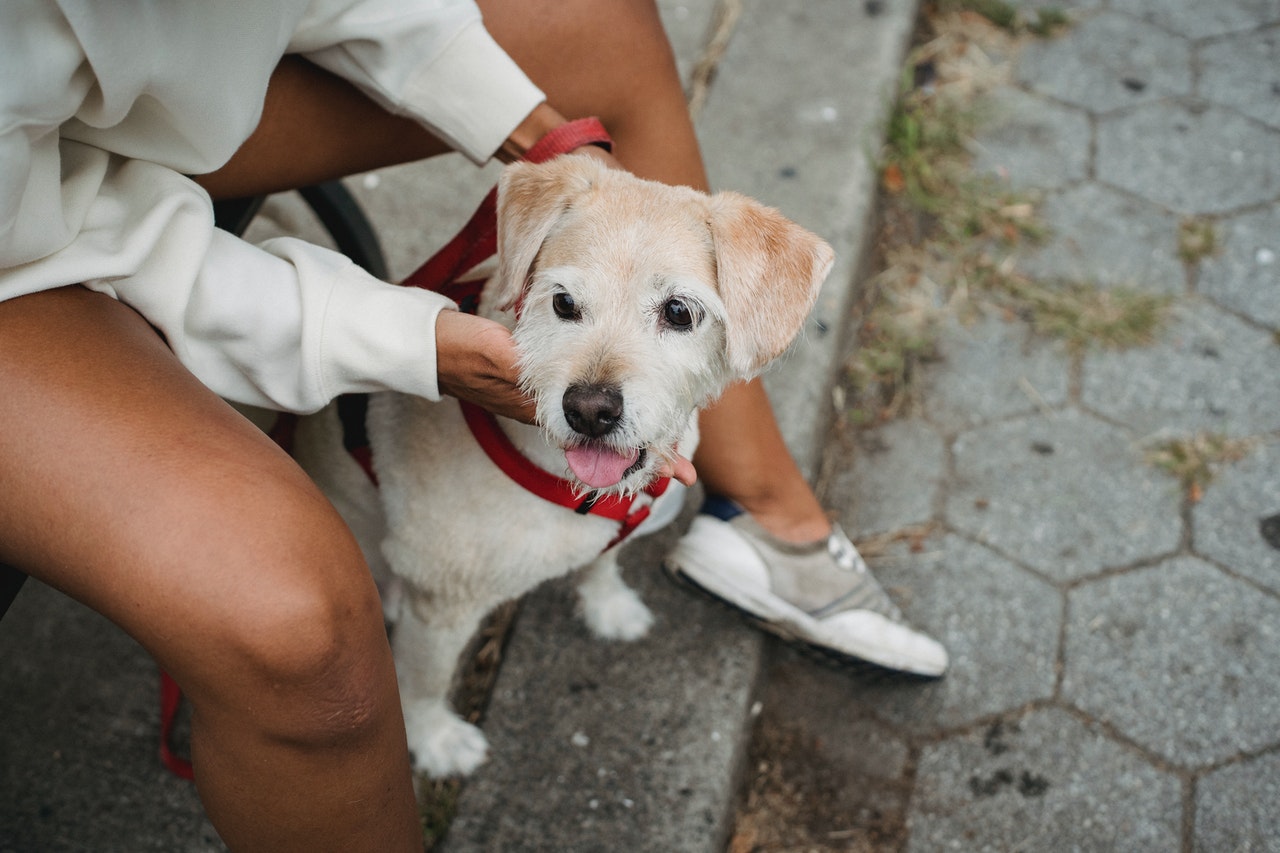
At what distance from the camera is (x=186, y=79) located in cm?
126

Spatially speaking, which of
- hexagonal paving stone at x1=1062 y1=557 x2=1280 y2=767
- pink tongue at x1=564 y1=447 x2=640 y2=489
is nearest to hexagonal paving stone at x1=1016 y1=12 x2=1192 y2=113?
hexagonal paving stone at x1=1062 y1=557 x2=1280 y2=767

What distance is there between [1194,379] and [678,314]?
195cm

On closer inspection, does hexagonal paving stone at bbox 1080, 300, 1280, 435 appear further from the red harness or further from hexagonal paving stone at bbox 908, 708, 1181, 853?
the red harness

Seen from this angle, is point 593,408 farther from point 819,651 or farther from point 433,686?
point 819,651

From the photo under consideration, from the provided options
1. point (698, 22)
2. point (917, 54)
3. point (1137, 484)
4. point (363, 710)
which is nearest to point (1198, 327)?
point (1137, 484)

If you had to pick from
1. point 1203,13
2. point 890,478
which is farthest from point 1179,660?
point 1203,13

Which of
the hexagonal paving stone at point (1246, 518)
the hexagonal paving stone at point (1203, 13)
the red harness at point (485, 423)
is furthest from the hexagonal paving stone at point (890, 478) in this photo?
the hexagonal paving stone at point (1203, 13)

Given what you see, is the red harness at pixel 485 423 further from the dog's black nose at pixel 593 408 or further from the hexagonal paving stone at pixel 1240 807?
the hexagonal paving stone at pixel 1240 807

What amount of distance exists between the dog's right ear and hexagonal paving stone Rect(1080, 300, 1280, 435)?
5.98ft

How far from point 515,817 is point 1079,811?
1151 mm

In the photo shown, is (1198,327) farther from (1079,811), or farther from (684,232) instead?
(684,232)

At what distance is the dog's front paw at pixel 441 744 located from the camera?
1913 millimetres

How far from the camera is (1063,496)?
8.13 ft

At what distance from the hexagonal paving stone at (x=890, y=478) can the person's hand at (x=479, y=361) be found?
133 cm
